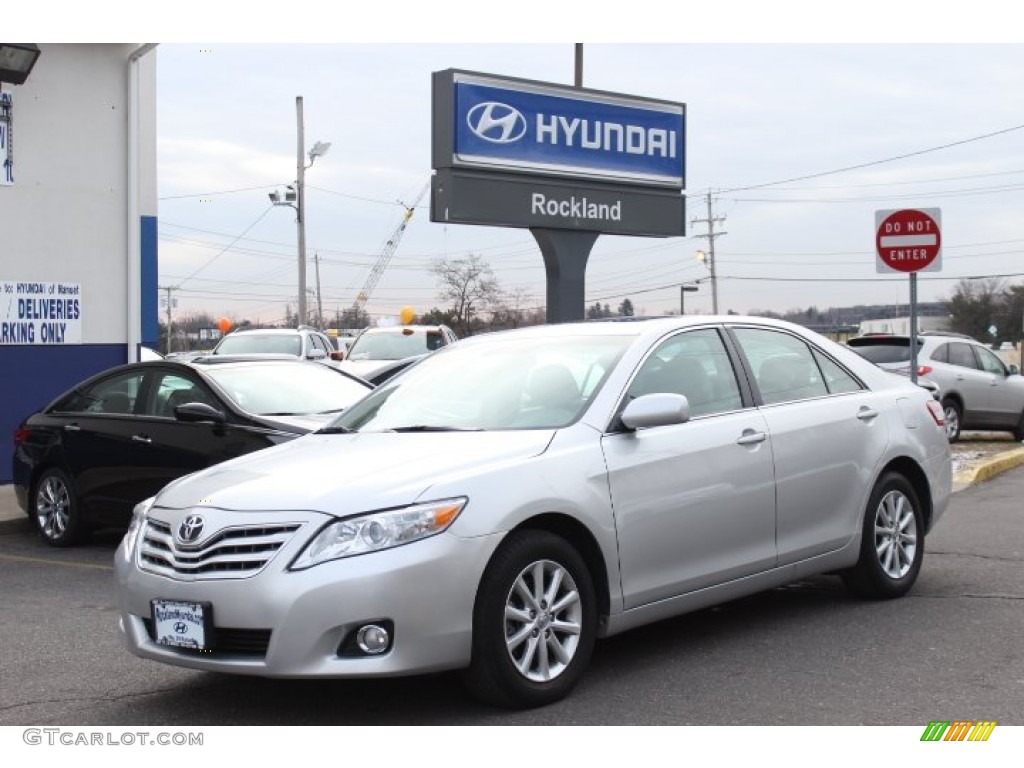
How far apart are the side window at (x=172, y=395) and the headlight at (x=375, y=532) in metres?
4.98

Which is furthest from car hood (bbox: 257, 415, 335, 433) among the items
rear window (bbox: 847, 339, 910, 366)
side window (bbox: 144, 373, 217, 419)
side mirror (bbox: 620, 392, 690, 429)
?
rear window (bbox: 847, 339, 910, 366)

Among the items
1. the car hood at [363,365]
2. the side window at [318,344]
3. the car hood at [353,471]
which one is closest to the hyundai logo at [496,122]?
the car hood at [363,365]

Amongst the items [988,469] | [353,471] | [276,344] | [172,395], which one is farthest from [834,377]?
[276,344]

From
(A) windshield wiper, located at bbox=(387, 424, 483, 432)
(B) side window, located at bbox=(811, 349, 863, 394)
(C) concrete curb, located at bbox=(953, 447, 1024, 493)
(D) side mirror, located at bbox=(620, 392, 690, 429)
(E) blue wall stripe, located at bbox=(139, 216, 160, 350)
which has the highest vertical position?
(E) blue wall stripe, located at bbox=(139, 216, 160, 350)

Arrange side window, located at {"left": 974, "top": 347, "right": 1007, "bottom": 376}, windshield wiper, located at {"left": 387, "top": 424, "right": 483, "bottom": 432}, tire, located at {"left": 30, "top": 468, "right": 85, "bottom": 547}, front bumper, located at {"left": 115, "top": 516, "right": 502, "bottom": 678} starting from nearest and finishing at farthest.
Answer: front bumper, located at {"left": 115, "top": 516, "right": 502, "bottom": 678} → windshield wiper, located at {"left": 387, "top": 424, "right": 483, "bottom": 432} → tire, located at {"left": 30, "top": 468, "right": 85, "bottom": 547} → side window, located at {"left": 974, "top": 347, "right": 1007, "bottom": 376}

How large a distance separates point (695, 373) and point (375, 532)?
2207mm

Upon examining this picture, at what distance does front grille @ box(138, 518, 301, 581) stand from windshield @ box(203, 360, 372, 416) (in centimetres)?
427

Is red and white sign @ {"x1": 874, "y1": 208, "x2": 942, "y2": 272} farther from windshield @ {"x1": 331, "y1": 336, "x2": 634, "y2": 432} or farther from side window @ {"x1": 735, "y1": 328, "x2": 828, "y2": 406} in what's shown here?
windshield @ {"x1": 331, "y1": 336, "x2": 634, "y2": 432}

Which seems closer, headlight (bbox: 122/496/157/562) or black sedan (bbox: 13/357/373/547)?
headlight (bbox: 122/496/157/562)

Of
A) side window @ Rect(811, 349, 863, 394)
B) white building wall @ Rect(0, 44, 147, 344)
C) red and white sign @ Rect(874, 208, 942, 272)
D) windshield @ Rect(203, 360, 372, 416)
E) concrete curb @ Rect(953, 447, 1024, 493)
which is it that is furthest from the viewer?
red and white sign @ Rect(874, 208, 942, 272)

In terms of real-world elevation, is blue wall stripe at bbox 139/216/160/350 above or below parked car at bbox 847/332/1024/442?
above

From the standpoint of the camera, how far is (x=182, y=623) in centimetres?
516

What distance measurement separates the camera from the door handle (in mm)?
6430

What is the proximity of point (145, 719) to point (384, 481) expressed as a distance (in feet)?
4.55
